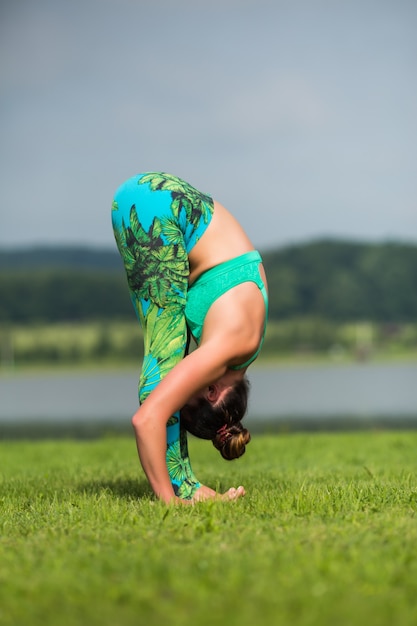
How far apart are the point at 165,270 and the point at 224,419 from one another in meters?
0.98

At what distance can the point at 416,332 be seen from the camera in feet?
591

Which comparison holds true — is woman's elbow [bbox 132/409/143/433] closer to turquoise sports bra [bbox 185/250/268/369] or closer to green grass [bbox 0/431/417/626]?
green grass [bbox 0/431/417/626]

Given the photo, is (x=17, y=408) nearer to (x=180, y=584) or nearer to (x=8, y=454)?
(x=8, y=454)

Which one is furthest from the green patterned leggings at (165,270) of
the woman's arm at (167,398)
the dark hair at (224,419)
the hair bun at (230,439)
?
the woman's arm at (167,398)

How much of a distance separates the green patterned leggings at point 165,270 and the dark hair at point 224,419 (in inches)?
4.0

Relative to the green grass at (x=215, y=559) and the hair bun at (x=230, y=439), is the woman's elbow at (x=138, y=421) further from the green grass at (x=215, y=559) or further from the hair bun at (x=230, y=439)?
the hair bun at (x=230, y=439)

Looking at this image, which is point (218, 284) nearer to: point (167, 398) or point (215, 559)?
point (167, 398)

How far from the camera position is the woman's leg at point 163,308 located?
536 cm

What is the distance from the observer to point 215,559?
3.53 meters

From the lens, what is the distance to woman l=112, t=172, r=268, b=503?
5.19 m

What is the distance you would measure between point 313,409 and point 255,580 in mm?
28261

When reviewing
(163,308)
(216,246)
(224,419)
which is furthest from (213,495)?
(216,246)

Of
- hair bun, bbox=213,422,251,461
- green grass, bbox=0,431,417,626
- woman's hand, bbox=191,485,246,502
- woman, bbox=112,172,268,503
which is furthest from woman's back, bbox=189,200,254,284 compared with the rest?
green grass, bbox=0,431,417,626

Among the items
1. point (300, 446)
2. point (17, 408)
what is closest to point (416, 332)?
point (17, 408)
